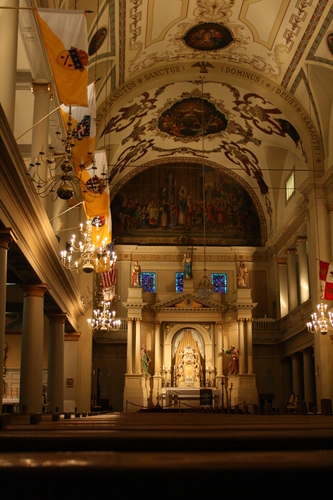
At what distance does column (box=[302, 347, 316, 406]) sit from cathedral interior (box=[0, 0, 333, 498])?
55 mm

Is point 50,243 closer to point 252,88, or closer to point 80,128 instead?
point 80,128

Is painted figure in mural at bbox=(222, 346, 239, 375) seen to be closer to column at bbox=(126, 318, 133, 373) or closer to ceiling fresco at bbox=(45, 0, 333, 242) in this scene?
column at bbox=(126, 318, 133, 373)

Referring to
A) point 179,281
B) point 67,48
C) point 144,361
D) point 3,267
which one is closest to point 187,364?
point 144,361

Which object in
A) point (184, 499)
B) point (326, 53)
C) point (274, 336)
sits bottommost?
point (184, 499)

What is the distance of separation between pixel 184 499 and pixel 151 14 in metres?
18.9

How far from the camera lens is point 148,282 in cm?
2958

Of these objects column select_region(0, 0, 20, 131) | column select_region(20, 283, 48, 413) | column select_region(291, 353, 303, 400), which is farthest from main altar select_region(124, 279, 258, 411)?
column select_region(0, 0, 20, 131)

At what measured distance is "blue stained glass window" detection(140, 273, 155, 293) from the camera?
96.6ft

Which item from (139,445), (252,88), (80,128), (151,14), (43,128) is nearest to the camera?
(139,445)

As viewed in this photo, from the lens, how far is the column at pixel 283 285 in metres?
27.6

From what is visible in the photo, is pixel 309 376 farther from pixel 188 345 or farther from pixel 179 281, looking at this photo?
pixel 179 281

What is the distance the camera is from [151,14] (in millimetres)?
18578

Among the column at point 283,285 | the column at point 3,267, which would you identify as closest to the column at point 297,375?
the column at point 283,285

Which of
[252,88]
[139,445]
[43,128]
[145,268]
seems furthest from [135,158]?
[139,445]
